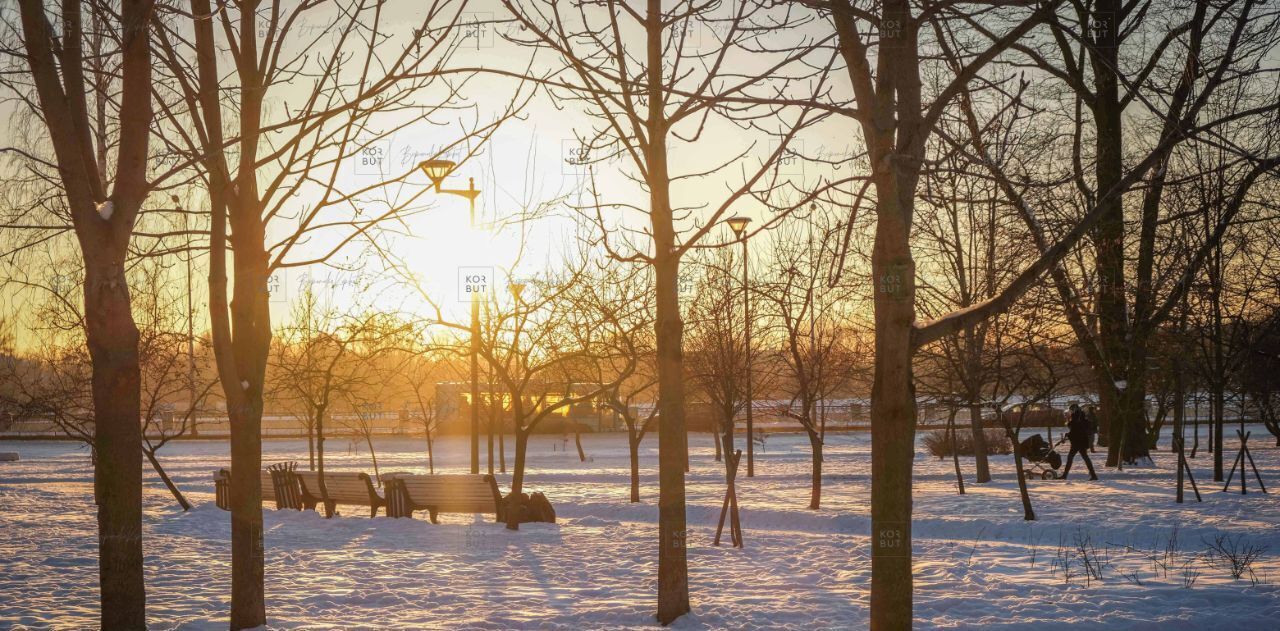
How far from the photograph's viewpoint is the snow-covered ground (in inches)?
314

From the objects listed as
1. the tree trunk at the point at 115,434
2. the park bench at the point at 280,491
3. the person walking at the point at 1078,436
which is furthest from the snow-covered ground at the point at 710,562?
the tree trunk at the point at 115,434

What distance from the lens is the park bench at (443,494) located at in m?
14.7

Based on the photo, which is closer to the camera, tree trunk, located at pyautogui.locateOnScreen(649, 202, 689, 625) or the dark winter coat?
tree trunk, located at pyautogui.locateOnScreen(649, 202, 689, 625)

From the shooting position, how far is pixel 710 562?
11141mm

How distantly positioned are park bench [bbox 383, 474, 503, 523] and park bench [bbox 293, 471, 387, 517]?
31 cm

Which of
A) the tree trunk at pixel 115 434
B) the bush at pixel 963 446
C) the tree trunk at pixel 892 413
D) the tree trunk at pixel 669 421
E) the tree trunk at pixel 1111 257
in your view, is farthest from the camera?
the bush at pixel 963 446

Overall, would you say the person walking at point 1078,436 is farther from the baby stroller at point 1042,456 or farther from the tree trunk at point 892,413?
the tree trunk at point 892,413

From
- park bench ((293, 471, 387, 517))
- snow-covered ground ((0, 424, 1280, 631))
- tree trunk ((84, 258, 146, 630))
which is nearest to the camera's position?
tree trunk ((84, 258, 146, 630))

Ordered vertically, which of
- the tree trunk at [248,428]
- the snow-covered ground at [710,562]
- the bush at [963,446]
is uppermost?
the tree trunk at [248,428]

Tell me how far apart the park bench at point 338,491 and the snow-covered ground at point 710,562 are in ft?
1.30

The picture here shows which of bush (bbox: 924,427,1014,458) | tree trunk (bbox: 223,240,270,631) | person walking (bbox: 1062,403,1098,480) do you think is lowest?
bush (bbox: 924,427,1014,458)

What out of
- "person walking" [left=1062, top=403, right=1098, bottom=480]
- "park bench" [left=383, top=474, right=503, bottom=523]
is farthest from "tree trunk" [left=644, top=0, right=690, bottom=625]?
"person walking" [left=1062, top=403, right=1098, bottom=480]

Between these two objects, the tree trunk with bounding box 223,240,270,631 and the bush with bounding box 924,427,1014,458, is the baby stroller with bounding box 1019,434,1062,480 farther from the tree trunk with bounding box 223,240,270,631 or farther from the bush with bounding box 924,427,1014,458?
the tree trunk with bounding box 223,240,270,631

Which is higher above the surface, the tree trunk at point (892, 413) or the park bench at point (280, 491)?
the tree trunk at point (892, 413)
